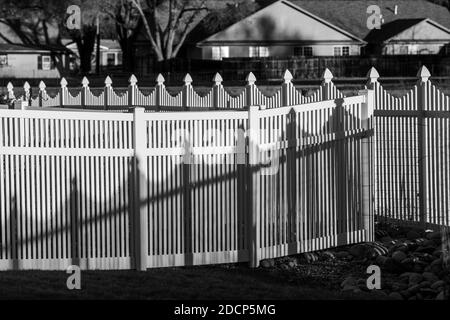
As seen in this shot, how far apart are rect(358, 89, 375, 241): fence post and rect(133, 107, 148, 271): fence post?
8.86ft

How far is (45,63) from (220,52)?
13.3 m

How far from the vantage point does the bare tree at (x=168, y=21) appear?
76625 mm

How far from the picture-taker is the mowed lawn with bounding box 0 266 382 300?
8812 millimetres

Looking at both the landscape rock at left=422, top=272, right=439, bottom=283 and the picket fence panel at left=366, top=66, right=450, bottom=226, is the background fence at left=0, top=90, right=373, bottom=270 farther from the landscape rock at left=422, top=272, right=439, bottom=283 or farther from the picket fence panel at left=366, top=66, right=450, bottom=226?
the picket fence panel at left=366, top=66, right=450, bottom=226

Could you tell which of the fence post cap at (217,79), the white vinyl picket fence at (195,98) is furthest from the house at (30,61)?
the fence post cap at (217,79)

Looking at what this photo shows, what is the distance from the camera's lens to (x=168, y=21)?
79.2 metres

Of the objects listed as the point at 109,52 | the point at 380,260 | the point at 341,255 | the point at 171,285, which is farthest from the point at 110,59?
the point at 171,285

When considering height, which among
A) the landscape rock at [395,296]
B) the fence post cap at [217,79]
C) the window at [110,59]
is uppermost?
the window at [110,59]

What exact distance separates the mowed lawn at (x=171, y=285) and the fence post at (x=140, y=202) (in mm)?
178

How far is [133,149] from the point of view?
10172 mm

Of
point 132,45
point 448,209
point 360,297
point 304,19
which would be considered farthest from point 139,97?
point 132,45

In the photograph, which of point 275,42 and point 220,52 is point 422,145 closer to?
point 275,42

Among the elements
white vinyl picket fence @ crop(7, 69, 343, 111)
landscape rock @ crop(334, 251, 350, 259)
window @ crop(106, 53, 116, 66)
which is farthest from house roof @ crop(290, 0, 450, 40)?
landscape rock @ crop(334, 251, 350, 259)

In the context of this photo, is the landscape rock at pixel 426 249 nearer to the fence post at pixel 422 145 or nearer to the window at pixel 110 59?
the fence post at pixel 422 145
